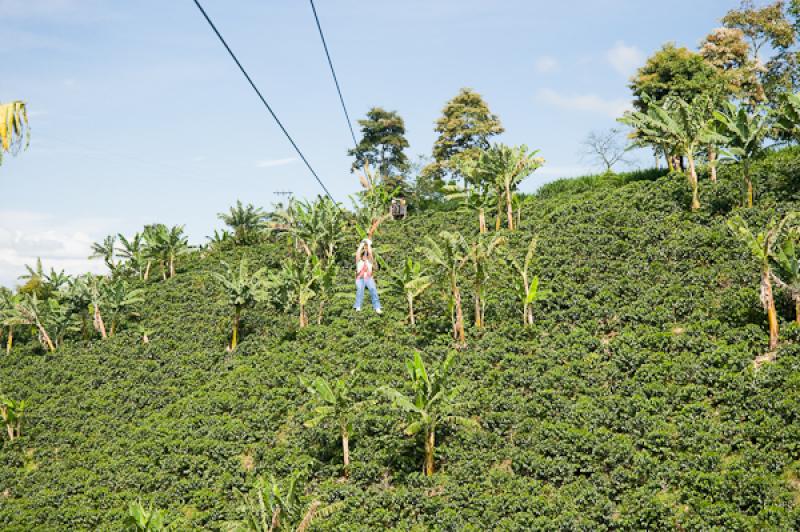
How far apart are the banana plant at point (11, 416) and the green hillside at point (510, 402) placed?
0.27m

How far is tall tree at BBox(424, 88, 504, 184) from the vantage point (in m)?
41.1

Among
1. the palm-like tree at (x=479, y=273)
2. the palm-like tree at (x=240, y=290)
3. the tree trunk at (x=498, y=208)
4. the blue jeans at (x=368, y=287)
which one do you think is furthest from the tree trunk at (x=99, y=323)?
the palm-like tree at (x=479, y=273)

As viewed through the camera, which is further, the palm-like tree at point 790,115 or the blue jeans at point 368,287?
the blue jeans at point 368,287

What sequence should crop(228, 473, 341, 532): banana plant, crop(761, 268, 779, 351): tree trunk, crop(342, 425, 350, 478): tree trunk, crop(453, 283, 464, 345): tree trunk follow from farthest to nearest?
crop(453, 283, 464, 345): tree trunk
crop(342, 425, 350, 478): tree trunk
crop(761, 268, 779, 351): tree trunk
crop(228, 473, 341, 532): banana plant

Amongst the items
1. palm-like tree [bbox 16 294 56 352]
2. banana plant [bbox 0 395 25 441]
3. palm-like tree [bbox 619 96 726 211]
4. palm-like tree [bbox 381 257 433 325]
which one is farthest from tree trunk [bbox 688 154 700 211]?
palm-like tree [bbox 16 294 56 352]

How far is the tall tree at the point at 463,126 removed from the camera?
135 ft

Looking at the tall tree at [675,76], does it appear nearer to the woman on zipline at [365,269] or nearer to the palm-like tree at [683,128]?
the palm-like tree at [683,128]

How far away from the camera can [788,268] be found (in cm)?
1195

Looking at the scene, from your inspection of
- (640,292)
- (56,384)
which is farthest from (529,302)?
(56,384)

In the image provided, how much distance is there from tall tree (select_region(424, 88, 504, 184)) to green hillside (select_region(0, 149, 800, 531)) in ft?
63.7

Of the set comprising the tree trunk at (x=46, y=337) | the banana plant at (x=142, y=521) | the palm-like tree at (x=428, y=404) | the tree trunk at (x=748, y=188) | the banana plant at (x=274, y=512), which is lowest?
the banana plant at (x=142, y=521)

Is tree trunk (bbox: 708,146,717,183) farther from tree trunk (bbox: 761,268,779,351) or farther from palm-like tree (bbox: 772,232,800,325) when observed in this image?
tree trunk (bbox: 761,268,779,351)

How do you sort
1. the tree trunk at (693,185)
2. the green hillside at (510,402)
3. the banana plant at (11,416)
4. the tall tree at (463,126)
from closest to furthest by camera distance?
the green hillside at (510,402) < the banana plant at (11,416) < the tree trunk at (693,185) < the tall tree at (463,126)

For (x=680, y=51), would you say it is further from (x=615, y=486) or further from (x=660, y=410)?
(x=615, y=486)
